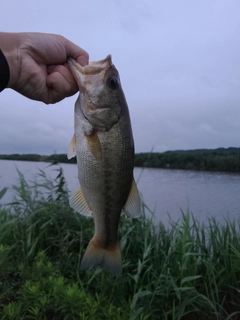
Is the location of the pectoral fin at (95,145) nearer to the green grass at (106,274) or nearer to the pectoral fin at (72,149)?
the pectoral fin at (72,149)

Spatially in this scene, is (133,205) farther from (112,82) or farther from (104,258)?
(112,82)

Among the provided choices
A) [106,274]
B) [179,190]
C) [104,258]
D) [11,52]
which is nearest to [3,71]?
[11,52]

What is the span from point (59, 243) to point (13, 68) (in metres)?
3.42

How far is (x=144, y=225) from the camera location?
600 cm

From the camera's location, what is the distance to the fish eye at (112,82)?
2727mm

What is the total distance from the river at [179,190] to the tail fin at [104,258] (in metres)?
3.19

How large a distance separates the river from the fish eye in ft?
10.9

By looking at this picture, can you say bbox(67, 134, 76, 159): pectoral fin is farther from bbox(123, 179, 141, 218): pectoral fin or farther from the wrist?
the wrist

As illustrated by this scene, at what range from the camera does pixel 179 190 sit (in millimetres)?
14109

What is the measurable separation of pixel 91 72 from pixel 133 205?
84 centimetres

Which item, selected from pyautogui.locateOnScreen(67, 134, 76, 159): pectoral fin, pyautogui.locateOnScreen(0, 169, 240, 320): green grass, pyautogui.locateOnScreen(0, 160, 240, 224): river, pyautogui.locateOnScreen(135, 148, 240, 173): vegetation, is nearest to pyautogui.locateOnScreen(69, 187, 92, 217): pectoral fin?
pyautogui.locateOnScreen(67, 134, 76, 159): pectoral fin

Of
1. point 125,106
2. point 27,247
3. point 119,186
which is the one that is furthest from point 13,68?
point 27,247

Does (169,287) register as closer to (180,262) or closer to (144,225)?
(180,262)

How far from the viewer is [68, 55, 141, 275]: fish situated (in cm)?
264
